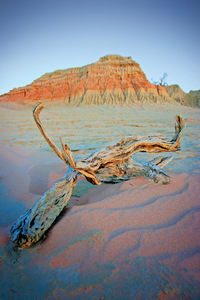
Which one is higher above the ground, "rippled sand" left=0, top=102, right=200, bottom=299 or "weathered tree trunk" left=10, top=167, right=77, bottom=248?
"weathered tree trunk" left=10, top=167, right=77, bottom=248

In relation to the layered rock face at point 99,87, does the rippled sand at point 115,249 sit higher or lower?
lower

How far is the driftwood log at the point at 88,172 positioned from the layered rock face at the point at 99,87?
26.9 m

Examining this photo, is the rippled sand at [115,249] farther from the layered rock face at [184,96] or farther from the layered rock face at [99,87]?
the layered rock face at [184,96]

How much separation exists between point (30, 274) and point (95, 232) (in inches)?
21.8

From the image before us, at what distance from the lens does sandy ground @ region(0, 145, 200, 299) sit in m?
1.01

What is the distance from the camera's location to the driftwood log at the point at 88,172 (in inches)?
55.1

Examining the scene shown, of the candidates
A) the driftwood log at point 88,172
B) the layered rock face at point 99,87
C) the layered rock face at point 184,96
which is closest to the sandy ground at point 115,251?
the driftwood log at point 88,172

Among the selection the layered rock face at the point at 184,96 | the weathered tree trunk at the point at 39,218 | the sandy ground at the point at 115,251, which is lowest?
the sandy ground at the point at 115,251

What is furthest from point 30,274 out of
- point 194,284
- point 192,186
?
point 192,186

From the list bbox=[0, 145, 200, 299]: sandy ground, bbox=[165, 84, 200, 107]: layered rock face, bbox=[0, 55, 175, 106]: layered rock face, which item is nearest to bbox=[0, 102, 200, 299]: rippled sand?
bbox=[0, 145, 200, 299]: sandy ground

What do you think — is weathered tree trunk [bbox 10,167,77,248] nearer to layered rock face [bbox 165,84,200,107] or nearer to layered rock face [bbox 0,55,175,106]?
layered rock face [bbox 0,55,175,106]

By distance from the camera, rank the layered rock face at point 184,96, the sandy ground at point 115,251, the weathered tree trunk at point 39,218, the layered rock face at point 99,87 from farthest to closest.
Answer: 1. the layered rock face at point 184,96
2. the layered rock face at point 99,87
3. the weathered tree trunk at point 39,218
4. the sandy ground at point 115,251

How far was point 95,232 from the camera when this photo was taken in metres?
1.42

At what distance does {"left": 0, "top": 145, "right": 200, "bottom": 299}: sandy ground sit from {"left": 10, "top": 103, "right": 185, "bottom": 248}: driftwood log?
112 millimetres
